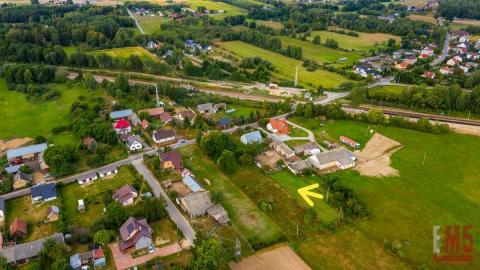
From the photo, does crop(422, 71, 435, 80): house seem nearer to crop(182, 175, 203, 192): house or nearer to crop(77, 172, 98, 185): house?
crop(182, 175, 203, 192): house

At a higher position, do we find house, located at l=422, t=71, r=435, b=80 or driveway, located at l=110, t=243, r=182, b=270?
house, located at l=422, t=71, r=435, b=80

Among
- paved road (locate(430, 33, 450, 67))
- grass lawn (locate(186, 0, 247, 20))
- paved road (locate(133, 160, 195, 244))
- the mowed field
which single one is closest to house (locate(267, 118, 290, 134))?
the mowed field

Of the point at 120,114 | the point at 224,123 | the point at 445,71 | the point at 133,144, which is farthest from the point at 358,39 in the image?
the point at 133,144

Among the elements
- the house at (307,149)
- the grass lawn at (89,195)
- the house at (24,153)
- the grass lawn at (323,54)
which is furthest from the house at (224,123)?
the grass lawn at (323,54)

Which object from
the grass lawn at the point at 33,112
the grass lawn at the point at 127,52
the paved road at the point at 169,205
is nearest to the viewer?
the paved road at the point at 169,205

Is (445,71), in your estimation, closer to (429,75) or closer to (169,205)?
(429,75)

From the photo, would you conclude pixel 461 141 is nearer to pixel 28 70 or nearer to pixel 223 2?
pixel 28 70

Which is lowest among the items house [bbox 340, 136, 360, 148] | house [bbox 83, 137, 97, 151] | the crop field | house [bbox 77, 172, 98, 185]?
house [bbox 77, 172, 98, 185]

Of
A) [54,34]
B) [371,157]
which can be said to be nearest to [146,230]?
[371,157]

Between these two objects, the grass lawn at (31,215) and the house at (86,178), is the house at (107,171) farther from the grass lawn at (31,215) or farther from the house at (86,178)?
the grass lawn at (31,215)
